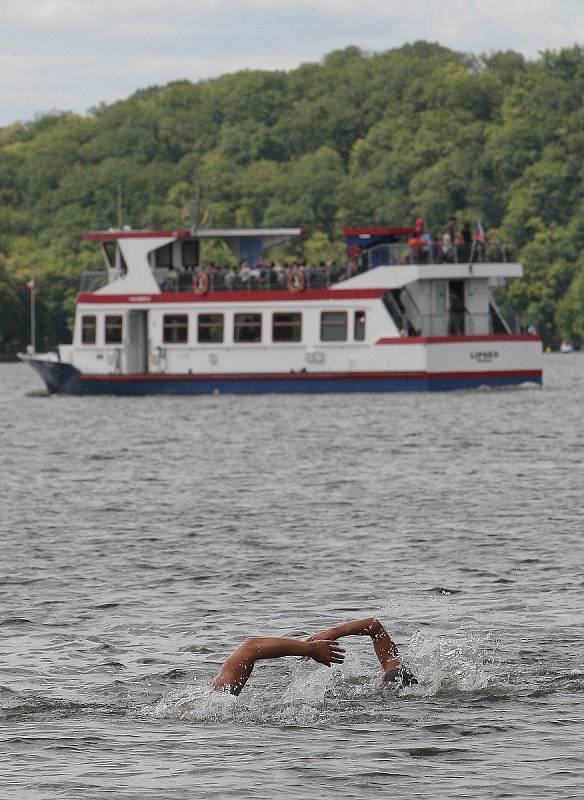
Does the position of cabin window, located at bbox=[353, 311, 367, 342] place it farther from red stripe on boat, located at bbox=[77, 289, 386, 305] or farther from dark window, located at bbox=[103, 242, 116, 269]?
dark window, located at bbox=[103, 242, 116, 269]

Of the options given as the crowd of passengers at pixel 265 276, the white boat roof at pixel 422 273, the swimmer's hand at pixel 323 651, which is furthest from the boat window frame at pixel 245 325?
the swimmer's hand at pixel 323 651

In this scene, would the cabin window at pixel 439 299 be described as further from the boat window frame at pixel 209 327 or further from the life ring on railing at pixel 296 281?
the boat window frame at pixel 209 327

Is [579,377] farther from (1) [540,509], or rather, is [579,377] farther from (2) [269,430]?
(1) [540,509]

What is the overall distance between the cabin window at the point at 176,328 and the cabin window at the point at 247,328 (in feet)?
5.93

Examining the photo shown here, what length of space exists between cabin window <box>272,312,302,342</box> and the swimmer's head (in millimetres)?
53091

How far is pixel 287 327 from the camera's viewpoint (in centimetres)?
6888

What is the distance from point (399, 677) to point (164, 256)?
188 feet

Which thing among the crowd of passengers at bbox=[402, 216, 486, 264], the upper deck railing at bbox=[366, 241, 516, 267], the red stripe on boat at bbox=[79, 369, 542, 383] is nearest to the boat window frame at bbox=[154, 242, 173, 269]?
the red stripe on boat at bbox=[79, 369, 542, 383]

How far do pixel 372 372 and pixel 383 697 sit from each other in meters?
52.4

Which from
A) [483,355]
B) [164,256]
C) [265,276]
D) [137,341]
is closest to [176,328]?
[137,341]

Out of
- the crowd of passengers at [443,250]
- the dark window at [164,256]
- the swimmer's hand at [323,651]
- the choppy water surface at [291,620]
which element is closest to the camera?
the choppy water surface at [291,620]

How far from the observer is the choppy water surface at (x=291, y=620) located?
1361 centimetres

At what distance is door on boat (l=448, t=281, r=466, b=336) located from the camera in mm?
68500

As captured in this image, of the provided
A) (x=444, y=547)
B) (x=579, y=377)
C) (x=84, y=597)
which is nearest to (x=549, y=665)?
(x=84, y=597)
